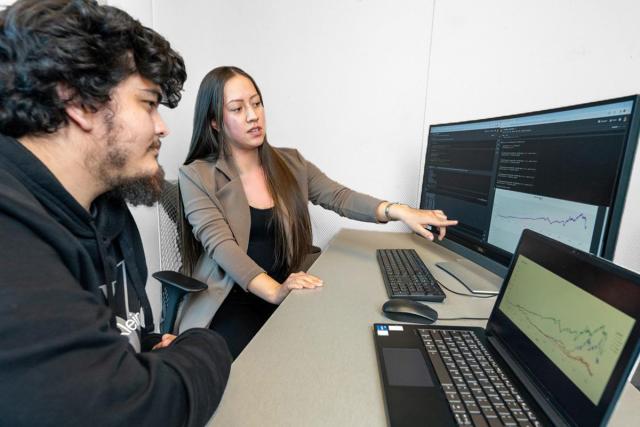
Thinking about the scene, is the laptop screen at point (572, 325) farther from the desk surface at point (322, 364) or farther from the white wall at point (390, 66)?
the white wall at point (390, 66)

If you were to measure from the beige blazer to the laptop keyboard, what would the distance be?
0.64 meters

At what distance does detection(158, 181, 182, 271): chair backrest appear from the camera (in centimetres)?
129

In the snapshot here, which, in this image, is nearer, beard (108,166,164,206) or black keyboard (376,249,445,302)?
beard (108,166,164,206)

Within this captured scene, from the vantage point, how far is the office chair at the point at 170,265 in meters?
1.02

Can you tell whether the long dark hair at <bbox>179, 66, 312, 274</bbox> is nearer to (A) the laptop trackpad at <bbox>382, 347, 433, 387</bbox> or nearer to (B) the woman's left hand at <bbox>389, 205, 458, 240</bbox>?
(B) the woman's left hand at <bbox>389, 205, 458, 240</bbox>

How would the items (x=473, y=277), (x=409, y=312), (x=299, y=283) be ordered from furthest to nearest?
(x=473, y=277)
(x=299, y=283)
(x=409, y=312)

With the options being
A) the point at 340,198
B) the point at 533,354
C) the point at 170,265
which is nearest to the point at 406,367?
the point at 533,354

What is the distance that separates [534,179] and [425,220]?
42 cm

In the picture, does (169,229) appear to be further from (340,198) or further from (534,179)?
(534,179)

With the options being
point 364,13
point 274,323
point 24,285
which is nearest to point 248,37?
point 364,13

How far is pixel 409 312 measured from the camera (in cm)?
77

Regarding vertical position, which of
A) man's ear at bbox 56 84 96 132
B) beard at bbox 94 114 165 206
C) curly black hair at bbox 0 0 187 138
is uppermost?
curly black hair at bbox 0 0 187 138

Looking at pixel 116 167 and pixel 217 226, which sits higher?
pixel 116 167

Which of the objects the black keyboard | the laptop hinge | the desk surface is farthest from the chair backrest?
the laptop hinge
